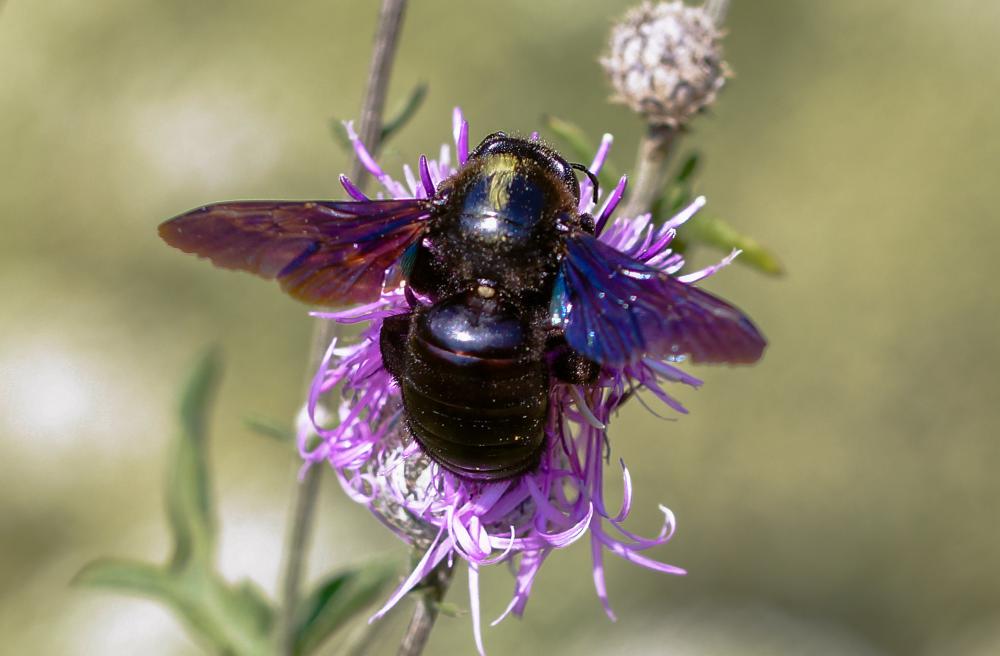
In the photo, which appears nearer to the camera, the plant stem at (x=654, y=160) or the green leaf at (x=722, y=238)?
the green leaf at (x=722, y=238)

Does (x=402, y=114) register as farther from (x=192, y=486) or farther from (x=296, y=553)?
(x=192, y=486)

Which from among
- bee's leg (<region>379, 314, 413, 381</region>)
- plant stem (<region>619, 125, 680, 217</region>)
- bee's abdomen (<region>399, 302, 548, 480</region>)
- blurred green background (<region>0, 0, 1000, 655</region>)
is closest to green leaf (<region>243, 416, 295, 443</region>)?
bee's leg (<region>379, 314, 413, 381</region>)

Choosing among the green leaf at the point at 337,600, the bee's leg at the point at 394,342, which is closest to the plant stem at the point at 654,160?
the bee's leg at the point at 394,342

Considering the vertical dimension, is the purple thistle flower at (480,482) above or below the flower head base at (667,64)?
below

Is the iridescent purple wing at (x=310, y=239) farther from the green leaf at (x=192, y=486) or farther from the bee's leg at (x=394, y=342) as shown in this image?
the green leaf at (x=192, y=486)

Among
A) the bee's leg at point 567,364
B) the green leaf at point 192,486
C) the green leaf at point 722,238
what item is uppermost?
the green leaf at point 722,238

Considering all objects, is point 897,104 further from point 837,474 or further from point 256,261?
point 256,261

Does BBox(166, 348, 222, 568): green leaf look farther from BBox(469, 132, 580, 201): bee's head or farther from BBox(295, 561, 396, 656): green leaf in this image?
BBox(469, 132, 580, 201): bee's head

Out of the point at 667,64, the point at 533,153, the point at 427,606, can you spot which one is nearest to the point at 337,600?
the point at 427,606
